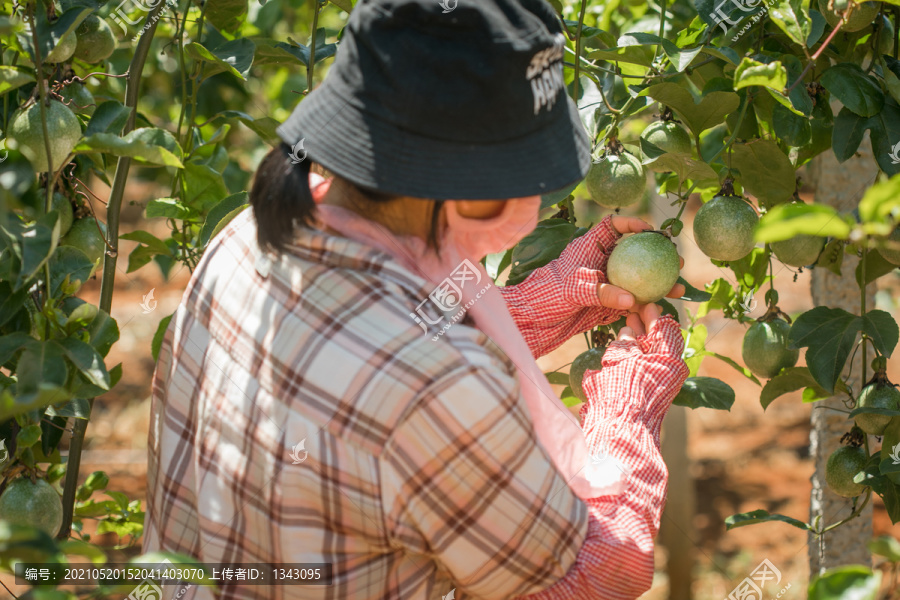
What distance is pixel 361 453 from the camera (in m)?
0.70

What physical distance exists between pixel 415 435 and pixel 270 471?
14cm

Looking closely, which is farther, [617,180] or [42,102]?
[617,180]

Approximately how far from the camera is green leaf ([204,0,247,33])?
1.36m

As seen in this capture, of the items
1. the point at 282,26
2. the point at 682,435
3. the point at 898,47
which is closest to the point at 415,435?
the point at 898,47

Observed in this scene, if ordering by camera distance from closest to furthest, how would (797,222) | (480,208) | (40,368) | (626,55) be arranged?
(797,222)
(480,208)
(40,368)
(626,55)

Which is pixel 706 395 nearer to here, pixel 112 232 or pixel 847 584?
pixel 847 584

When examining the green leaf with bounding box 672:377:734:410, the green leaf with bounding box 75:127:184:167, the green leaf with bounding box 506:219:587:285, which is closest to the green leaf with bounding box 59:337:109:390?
the green leaf with bounding box 75:127:184:167

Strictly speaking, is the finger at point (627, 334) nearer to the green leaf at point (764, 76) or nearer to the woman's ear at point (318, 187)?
the green leaf at point (764, 76)

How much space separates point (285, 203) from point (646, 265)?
18.4 inches

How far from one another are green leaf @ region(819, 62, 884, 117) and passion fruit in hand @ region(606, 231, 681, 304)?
0.28 metres

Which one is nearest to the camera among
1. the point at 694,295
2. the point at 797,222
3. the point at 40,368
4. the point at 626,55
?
the point at 797,222

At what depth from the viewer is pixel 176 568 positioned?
0.63 metres

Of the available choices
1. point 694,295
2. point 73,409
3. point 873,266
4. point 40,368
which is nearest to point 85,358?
point 40,368

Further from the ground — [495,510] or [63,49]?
[63,49]
